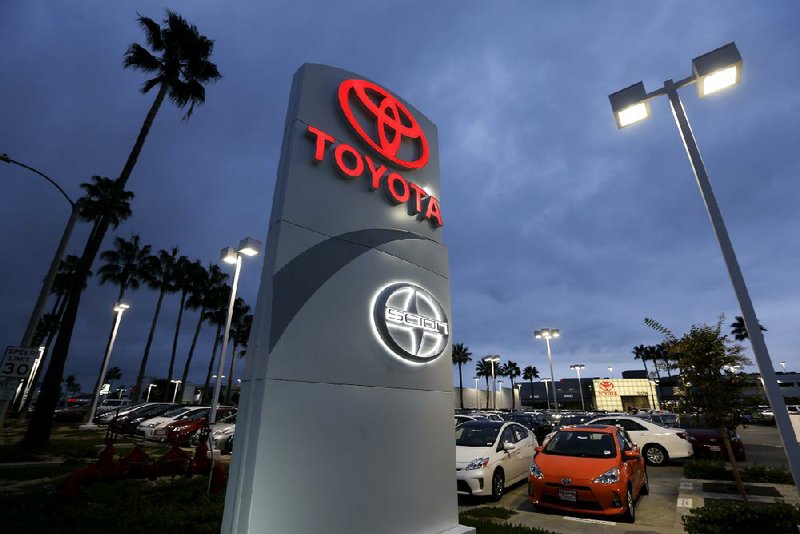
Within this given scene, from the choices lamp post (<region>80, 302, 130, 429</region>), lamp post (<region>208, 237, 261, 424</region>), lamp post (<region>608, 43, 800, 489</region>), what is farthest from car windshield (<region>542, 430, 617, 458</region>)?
lamp post (<region>80, 302, 130, 429</region>)

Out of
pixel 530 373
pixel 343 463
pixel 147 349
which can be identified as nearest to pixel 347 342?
pixel 343 463

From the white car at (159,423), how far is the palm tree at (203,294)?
1055 inches

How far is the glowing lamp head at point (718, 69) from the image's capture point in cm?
573

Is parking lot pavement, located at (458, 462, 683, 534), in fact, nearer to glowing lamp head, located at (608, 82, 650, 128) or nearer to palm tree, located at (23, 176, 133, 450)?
glowing lamp head, located at (608, 82, 650, 128)

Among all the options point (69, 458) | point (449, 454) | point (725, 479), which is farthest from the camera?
point (69, 458)

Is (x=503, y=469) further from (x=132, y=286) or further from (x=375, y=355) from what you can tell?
(x=132, y=286)

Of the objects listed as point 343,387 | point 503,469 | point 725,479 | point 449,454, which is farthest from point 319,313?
point 725,479

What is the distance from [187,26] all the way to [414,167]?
1895 cm

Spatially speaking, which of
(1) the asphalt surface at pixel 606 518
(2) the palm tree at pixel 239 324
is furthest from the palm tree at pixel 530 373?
(1) the asphalt surface at pixel 606 518

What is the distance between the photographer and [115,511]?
23.8ft

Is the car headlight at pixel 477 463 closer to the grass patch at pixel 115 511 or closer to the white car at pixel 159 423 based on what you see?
the grass patch at pixel 115 511

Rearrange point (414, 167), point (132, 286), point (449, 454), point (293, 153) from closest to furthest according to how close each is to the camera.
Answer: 1. point (293, 153)
2. point (449, 454)
3. point (414, 167)
4. point (132, 286)

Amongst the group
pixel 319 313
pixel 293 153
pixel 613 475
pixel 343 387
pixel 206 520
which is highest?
pixel 293 153

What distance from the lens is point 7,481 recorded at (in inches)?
368
